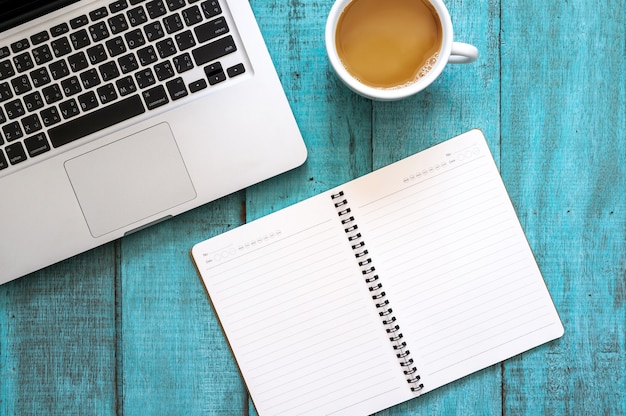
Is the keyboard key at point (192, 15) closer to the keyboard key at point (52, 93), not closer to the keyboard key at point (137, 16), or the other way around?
the keyboard key at point (137, 16)

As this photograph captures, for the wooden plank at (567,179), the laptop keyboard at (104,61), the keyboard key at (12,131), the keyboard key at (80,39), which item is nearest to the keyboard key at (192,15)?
the laptop keyboard at (104,61)

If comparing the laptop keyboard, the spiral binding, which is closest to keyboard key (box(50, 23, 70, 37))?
the laptop keyboard

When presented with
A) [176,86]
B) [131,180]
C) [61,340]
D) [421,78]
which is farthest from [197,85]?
[61,340]

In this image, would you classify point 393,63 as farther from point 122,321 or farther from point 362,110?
point 122,321

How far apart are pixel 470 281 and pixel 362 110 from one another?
0.23m

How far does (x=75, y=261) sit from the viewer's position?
701 millimetres

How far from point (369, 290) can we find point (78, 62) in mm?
395

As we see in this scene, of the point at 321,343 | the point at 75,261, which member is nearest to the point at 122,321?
the point at 75,261

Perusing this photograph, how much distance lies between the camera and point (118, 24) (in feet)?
2.08

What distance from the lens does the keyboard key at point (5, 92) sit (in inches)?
25.0

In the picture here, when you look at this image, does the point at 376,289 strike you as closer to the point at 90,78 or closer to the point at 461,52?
the point at 461,52

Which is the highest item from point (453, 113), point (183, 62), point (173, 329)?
point (183, 62)

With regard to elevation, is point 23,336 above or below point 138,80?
below

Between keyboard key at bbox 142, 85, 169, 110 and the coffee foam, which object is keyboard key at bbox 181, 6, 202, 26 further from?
the coffee foam
